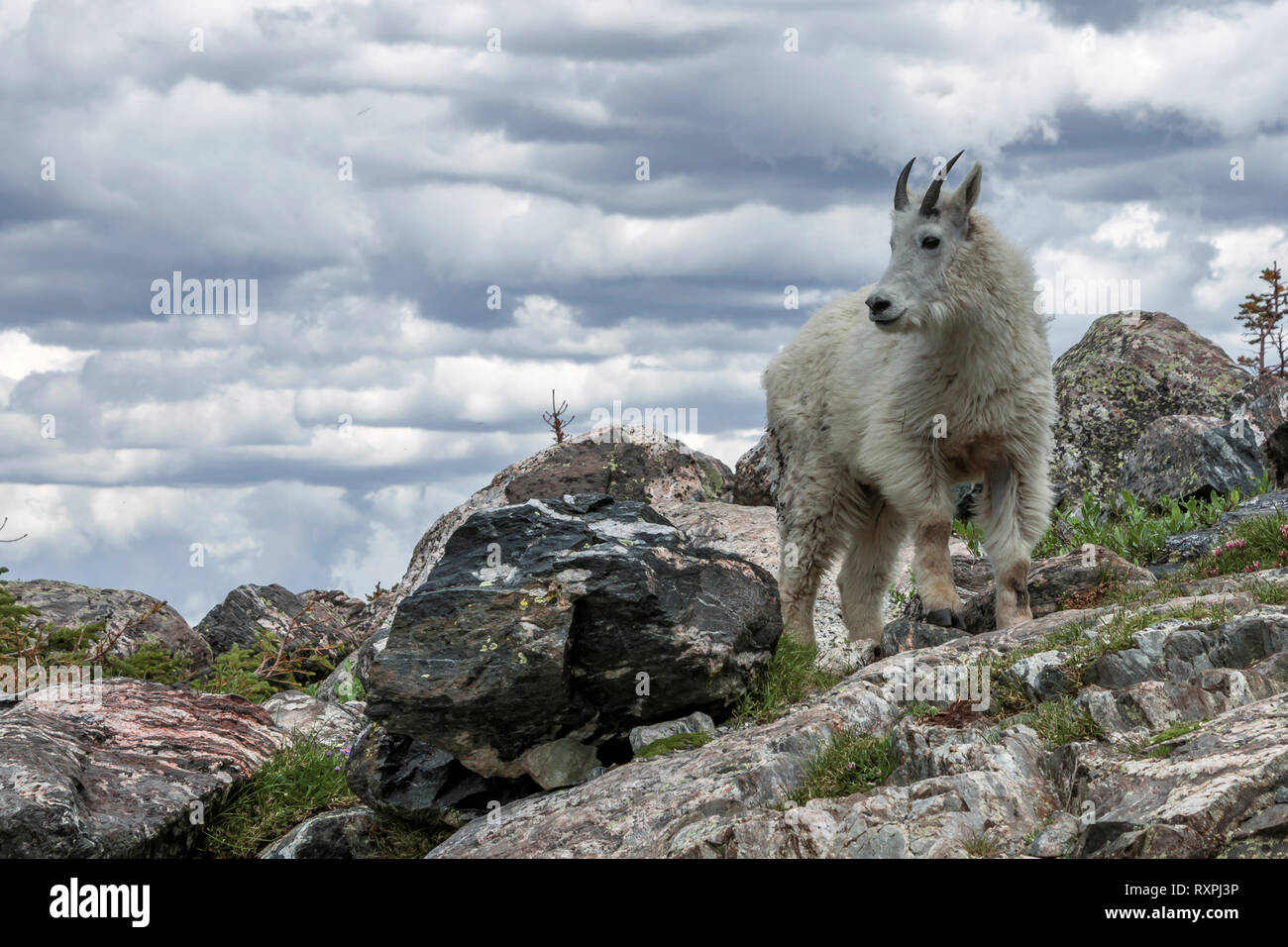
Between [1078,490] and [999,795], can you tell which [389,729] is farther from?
[1078,490]

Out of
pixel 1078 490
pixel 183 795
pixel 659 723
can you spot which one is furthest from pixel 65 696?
pixel 1078 490

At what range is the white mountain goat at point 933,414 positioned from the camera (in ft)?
34.6

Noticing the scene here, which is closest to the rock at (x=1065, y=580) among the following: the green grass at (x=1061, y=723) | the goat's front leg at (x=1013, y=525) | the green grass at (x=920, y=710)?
the goat's front leg at (x=1013, y=525)

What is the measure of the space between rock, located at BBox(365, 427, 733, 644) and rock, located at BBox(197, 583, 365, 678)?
569mm

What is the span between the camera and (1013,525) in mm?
10906

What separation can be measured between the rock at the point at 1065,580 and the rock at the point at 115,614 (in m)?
10.3

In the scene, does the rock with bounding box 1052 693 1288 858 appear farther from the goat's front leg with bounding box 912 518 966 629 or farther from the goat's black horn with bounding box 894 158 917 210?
the goat's black horn with bounding box 894 158 917 210

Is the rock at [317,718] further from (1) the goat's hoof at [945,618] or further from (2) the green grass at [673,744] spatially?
(1) the goat's hoof at [945,618]

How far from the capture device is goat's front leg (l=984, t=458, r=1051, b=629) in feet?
34.9

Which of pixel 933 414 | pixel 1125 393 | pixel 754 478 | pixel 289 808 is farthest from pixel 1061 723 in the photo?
pixel 1125 393

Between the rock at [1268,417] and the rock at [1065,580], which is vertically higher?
the rock at [1268,417]

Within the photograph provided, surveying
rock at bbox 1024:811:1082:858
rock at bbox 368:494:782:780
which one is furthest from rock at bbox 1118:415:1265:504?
rock at bbox 1024:811:1082:858

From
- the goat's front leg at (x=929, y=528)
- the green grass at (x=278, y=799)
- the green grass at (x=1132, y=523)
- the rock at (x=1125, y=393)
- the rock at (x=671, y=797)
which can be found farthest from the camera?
the rock at (x=1125, y=393)

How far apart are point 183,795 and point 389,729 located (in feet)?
6.28
